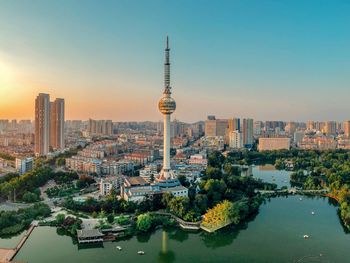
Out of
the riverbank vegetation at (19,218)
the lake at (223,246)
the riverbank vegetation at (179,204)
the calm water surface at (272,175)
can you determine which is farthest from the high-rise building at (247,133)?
the riverbank vegetation at (19,218)

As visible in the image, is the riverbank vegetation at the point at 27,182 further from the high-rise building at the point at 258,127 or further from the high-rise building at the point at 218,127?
the high-rise building at the point at 258,127

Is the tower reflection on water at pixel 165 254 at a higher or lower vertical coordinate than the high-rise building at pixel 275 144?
lower

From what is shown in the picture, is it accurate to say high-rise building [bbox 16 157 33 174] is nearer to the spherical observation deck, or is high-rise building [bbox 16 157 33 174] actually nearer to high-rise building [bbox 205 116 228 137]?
the spherical observation deck

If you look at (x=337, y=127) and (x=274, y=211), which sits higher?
(x=337, y=127)

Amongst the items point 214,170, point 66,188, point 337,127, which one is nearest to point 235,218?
point 214,170

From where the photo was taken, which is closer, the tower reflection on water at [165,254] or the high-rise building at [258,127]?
the tower reflection on water at [165,254]

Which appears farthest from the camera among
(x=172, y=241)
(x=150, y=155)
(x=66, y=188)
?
(x=150, y=155)

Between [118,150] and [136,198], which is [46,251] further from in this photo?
[118,150]
